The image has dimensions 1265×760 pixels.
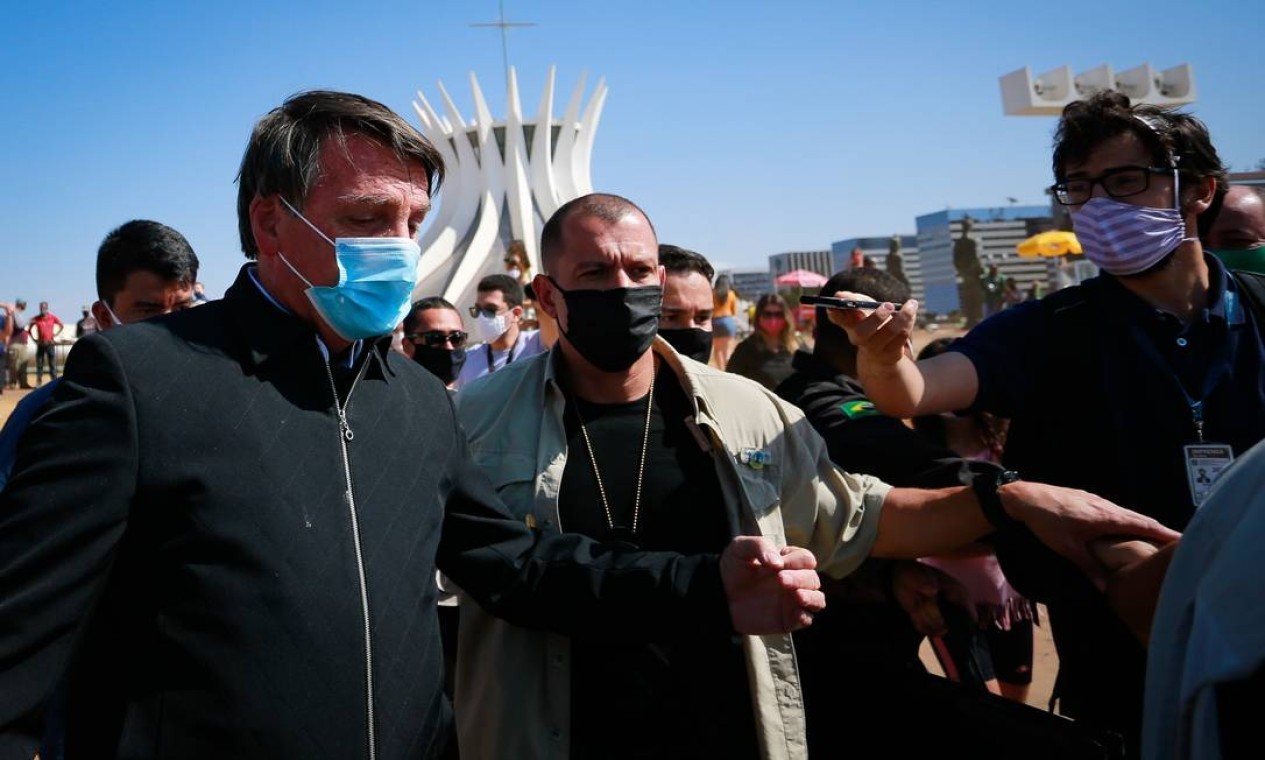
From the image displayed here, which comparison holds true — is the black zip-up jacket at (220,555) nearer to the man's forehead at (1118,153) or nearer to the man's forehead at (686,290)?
the man's forehead at (1118,153)

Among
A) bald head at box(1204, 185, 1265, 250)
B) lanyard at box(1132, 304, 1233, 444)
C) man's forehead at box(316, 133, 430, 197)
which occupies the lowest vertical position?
lanyard at box(1132, 304, 1233, 444)

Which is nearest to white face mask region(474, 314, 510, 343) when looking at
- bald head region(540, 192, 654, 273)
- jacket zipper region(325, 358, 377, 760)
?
bald head region(540, 192, 654, 273)

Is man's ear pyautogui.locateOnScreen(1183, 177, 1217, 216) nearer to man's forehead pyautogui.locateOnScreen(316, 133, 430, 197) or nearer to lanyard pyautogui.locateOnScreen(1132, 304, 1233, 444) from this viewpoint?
lanyard pyautogui.locateOnScreen(1132, 304, 1233, 444)

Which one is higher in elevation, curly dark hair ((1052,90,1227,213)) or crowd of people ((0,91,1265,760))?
curly dark hair ((1052,90,1227,213))

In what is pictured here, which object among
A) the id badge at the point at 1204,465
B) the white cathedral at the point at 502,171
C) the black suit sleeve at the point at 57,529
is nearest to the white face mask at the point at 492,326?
the id badge at the point at 1204,465

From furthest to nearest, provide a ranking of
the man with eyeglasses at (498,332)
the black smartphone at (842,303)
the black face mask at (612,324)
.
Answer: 1. the man with eyeglasses at (498,332)
2. the black face mask at (612,324)
3. the black smartphone at (842,303)

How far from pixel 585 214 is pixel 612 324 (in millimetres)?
351

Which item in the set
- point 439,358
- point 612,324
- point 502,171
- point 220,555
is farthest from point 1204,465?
point 502,171

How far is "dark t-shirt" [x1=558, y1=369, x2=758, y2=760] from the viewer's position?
2.17 metres

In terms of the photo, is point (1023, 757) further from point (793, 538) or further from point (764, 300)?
point (764, 300)

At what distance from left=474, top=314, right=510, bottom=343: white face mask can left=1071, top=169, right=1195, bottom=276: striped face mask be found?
512cm

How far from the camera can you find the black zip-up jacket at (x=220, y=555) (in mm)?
1338

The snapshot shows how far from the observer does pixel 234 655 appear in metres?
1.46

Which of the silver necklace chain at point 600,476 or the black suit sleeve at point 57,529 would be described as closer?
the black suit sleeve at point 57,529
